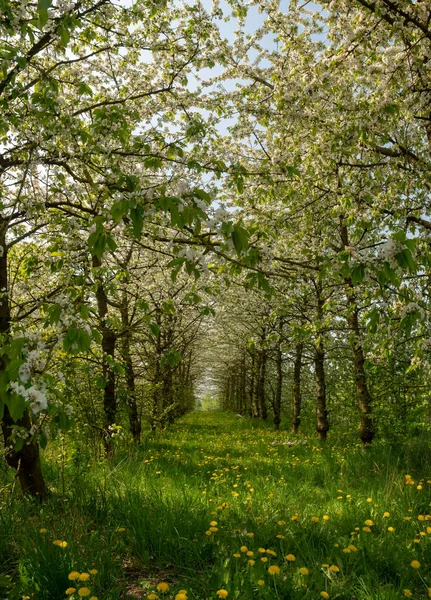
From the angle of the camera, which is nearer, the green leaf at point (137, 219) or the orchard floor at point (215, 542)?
the green leaf at point (137, 219)

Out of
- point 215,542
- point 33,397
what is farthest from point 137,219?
point 215,542

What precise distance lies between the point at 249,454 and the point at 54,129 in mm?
7769

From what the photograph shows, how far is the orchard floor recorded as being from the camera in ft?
8.77

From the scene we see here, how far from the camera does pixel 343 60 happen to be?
489 cm

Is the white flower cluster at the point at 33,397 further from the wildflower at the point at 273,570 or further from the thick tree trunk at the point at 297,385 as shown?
the thick tree trunk at the point at 297,385

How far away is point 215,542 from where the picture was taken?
332 centimetres

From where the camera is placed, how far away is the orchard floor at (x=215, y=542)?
105 inches

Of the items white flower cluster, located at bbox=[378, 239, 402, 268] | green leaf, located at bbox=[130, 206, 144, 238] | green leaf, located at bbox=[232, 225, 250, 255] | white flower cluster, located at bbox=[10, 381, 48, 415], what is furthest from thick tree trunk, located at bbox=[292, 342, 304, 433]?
white flower cluster, located at bbox=[10, 381, 48, 415]

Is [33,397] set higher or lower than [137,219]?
lower

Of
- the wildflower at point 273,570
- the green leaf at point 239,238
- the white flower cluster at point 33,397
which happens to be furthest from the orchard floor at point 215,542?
the green leaf at point 239,238

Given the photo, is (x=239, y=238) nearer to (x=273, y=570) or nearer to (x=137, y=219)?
(x=137, y=219)

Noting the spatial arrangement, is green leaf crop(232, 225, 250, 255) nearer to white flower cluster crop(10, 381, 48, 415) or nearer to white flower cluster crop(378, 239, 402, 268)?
white flower cluster crop(378, 239, 402, 268)

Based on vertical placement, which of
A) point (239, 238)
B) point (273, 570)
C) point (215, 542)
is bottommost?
point (215, 542)

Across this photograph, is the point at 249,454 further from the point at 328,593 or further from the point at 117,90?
the point at 117,90
